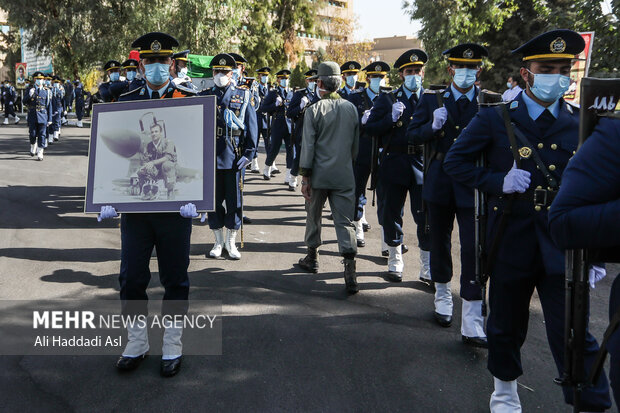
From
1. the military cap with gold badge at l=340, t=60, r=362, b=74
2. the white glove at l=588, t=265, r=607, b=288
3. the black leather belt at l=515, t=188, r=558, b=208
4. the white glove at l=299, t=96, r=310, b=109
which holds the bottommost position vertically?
the white glove at l=588, t=265, r=607, b=288

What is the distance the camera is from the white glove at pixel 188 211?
3.69m

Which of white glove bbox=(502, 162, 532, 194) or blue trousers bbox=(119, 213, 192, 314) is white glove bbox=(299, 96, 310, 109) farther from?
white glove bbox=(502, 162, 532, 194)

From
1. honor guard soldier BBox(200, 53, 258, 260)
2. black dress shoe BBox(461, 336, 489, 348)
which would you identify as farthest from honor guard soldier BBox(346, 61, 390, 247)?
black dress shoe BBox(461, 336, 489, 348)

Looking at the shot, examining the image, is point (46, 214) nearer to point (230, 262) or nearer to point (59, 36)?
point (230, 262)

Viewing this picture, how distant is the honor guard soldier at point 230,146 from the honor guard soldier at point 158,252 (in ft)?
8.83

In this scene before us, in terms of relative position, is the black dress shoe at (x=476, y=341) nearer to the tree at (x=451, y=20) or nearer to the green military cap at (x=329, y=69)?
the green military cap at (x=329, y=69)

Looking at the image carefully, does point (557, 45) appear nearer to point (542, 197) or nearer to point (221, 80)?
point (542, 197)

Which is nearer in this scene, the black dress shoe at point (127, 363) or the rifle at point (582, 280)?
the rifle at point (582, 280)

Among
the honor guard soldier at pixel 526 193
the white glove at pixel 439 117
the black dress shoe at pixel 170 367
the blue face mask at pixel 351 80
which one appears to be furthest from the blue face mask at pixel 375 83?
the black dress shoe at pixel 170 367

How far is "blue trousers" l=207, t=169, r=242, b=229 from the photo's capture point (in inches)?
275

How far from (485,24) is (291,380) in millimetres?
25177

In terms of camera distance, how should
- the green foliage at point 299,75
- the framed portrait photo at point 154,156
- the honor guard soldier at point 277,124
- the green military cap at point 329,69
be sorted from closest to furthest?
the framed portrait photo at point 154,156
the green military cap at point 329,69
the honor guard soldier at point 277,124
the green foliage at point 299,75

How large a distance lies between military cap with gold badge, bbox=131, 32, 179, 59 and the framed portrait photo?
1.29ft

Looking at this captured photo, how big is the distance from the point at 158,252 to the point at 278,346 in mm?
1255
